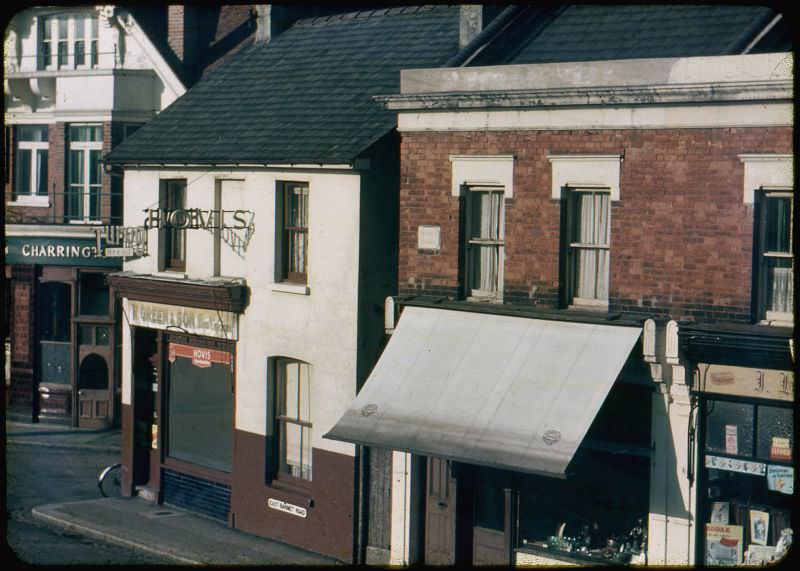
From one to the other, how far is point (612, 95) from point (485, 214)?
2833mm

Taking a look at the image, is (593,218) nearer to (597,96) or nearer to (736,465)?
(597,96)

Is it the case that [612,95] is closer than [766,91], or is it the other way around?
[766,91]

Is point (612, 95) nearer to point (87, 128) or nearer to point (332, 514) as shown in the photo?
point (332, 514)

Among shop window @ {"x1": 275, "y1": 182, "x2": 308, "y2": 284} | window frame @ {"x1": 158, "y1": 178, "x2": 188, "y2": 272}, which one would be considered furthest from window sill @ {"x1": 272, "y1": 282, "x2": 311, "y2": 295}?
window frame @ {"x1": 158, "y1": 178, "x2": 188, "y2": 272}

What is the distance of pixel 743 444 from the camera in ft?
48.9

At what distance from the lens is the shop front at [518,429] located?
15.3m

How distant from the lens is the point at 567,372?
1557 centimetres

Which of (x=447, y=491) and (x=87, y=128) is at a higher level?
(x=87, y=128)

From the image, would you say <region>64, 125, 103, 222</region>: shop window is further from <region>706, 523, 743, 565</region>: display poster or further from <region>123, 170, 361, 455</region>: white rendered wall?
<region>706, 523, 743, 565</region>: display poster

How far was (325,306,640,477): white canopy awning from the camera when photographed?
1516cm

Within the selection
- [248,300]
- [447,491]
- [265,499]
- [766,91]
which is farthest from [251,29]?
[766,91]

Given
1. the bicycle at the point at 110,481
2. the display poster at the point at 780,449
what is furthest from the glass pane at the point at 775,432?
the bicycle at the point at 110,481

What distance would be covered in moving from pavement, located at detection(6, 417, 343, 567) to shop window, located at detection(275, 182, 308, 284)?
4311mm

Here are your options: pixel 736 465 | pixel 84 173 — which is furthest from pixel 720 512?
pixel 84 173
